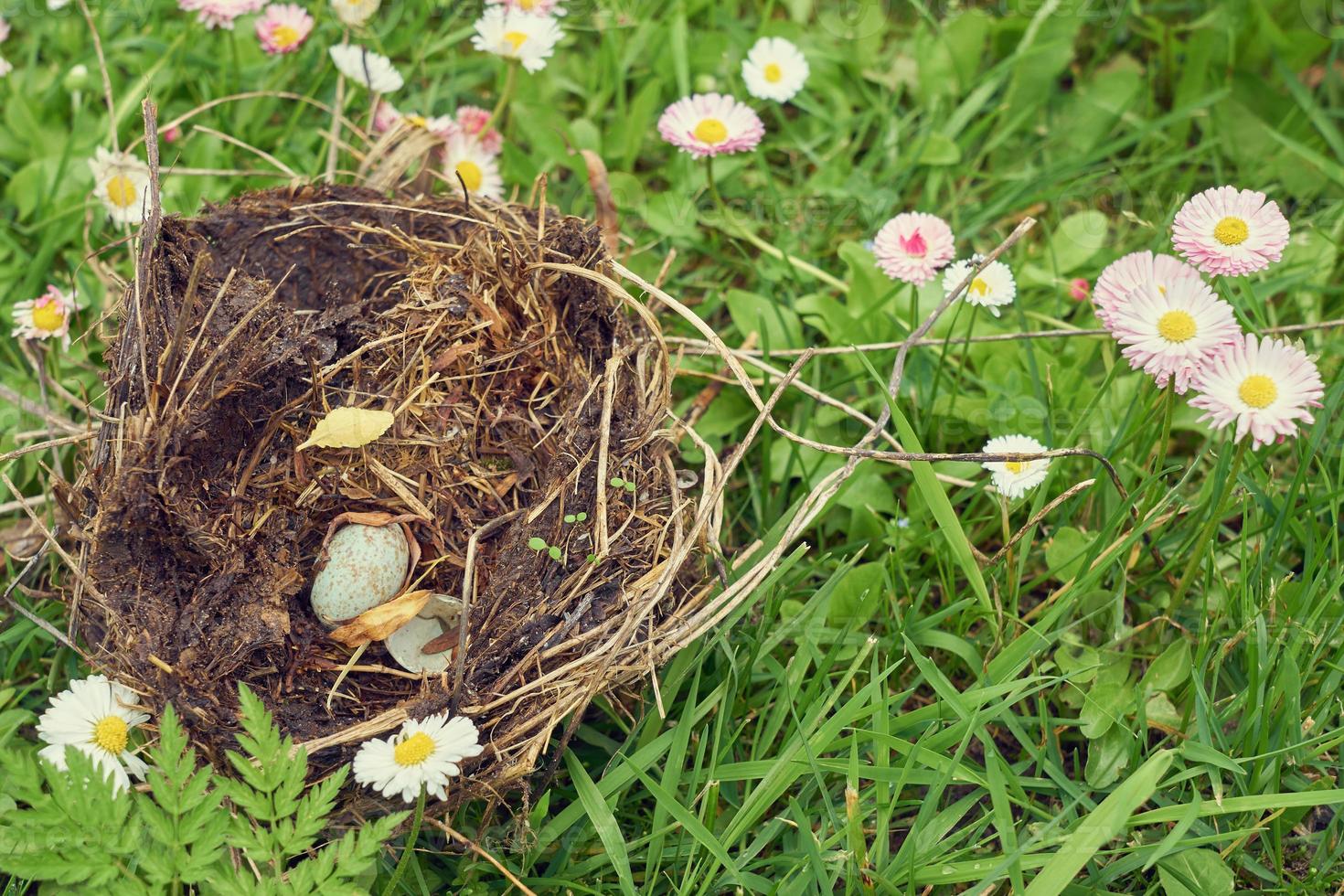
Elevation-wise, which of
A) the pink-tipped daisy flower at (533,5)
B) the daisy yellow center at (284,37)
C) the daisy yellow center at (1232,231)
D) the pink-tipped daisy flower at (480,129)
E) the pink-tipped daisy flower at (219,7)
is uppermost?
the pink-tipped daisy flower at (533,5)

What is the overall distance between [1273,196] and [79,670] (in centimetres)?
290

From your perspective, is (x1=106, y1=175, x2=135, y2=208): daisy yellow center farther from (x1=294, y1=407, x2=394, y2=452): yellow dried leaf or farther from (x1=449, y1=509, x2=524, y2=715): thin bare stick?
(x1=449, y1=509, x2=524, y2=715): thin bare stick

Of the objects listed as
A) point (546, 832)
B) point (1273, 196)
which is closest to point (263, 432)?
point (546, 832)

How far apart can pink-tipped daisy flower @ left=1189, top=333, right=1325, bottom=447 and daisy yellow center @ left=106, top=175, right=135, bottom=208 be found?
84.6 inches

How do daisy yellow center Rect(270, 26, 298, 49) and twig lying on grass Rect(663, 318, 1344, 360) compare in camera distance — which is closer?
twig lying on grass Rect(663, 318, 1344, 360)

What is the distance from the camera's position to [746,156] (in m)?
2.83

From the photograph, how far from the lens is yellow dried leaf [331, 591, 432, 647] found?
69.9 inches

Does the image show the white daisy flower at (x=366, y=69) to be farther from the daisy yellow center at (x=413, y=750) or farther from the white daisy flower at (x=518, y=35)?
the daisy yellow center at (x=413, y=750)

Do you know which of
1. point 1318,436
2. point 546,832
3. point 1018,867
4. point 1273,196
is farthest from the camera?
point 1273,196

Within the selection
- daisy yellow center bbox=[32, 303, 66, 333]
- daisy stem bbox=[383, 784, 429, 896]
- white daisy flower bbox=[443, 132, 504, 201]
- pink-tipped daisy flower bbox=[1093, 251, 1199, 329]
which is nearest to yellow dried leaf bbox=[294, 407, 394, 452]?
daisy stem bbox=[383, 784, 429, 896]

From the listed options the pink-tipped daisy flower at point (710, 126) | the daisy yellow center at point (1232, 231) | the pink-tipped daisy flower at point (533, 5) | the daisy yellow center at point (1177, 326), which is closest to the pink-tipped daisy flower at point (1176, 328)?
the daisy yellow center at point (1177, 326)

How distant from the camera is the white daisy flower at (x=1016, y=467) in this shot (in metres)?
1.95

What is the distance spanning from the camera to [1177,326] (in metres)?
1.68

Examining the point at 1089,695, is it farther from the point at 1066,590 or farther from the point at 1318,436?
the point at 1318,436
